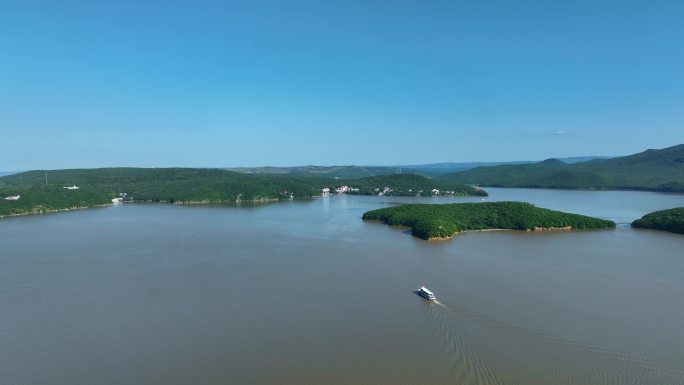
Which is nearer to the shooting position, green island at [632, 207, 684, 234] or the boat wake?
the boat wake

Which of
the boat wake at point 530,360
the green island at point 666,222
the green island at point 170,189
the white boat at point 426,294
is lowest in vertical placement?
the boat wake at point 530,360

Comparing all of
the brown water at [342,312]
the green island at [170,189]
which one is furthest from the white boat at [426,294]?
the green island at [170,189]

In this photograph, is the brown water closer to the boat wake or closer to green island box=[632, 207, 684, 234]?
the boat wake

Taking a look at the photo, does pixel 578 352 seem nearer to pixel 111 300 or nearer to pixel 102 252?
pixel 111 300

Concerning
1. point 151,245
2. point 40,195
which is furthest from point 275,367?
point 40,195

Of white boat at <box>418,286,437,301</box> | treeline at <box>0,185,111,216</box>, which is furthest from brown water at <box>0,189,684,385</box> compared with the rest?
treeline at <box>0,185,111,216</box>

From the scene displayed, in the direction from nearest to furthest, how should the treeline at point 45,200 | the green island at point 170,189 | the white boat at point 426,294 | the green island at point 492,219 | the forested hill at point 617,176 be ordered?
the white boat at point 426,294
the green island at point 492,219
the treeline at point 45,200
the green island at point 170,189
the forested hill at point 617,176

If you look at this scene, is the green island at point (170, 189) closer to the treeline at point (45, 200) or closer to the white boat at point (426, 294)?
the treeline at point (45, 200)
